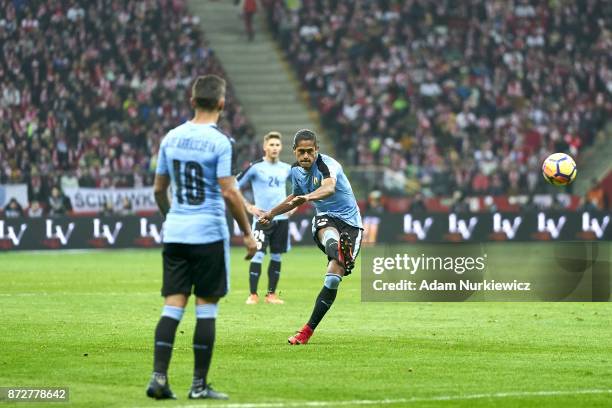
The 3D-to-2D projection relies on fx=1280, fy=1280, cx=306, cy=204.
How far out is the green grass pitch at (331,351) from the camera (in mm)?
9695

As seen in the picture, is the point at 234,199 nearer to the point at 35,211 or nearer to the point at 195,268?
the point at 195,268

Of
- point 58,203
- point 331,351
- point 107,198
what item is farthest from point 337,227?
point 107,198

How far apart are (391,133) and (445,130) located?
1.77 metres

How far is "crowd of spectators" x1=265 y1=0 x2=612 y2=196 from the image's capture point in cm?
4038

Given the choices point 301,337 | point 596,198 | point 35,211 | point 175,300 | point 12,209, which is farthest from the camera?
point 596,198

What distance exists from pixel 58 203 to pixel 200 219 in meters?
25.2

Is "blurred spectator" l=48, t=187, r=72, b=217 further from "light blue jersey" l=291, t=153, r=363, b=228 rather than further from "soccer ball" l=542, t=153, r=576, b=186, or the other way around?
"light blue jersey" l=291, t=153, r=363, b=228

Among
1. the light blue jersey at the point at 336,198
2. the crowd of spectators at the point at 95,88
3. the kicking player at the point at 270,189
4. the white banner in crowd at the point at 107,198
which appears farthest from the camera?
the crowd of spectators at the point at 95,88

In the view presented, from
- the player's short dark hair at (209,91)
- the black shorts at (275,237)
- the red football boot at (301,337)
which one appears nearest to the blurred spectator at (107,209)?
the black shorts at (275,237)

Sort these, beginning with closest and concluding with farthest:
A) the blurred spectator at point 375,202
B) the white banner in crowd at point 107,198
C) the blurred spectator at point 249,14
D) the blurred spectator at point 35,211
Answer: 1. the blurred spectator at point 35,211
2. the white banner in crowd at point 107,198
3. the blurred spectator at point 375,202
4. the blurred spectator at point 249,14

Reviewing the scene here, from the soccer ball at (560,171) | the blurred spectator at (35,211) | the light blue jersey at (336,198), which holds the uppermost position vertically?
the light blue jersey at (336,198)

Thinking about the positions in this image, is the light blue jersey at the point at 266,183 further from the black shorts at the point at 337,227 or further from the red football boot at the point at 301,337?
the red football boot at the point at 301,337

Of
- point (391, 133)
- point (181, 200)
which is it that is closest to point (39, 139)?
point (391, 133)

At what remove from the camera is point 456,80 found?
43844 mm
